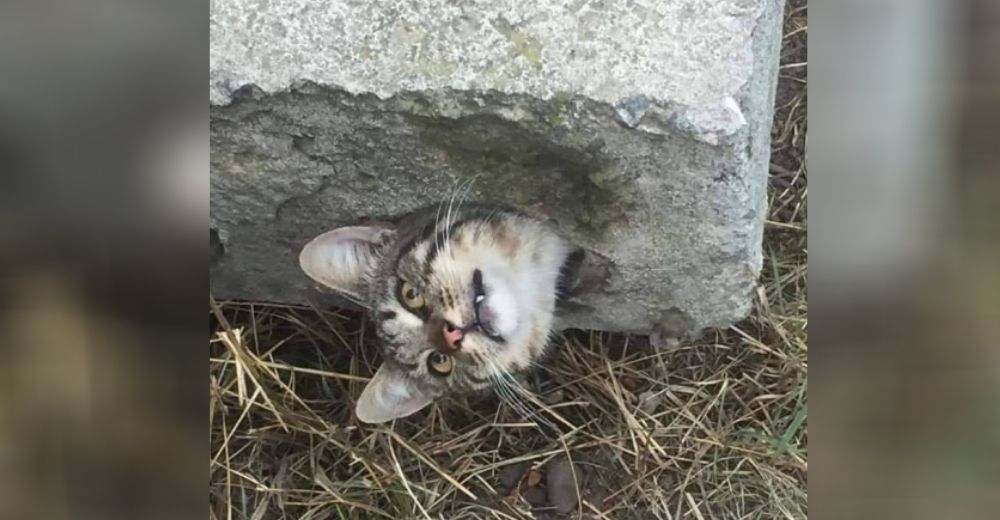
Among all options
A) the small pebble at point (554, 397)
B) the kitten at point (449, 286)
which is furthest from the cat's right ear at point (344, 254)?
the small pebble at point (554, 397)

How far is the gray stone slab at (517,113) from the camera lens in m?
0.65

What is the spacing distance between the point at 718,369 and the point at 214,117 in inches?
25.3

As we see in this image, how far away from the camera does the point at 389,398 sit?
0.98 meters

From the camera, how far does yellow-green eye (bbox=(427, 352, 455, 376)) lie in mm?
919

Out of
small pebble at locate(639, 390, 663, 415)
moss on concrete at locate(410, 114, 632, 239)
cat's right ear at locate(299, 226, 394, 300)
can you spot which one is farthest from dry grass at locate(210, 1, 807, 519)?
moss on concrete at locate(410, 114, 632, 239)

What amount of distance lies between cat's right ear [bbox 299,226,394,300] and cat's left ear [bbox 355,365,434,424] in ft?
0.38

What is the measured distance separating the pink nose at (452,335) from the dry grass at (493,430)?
0.53 ft

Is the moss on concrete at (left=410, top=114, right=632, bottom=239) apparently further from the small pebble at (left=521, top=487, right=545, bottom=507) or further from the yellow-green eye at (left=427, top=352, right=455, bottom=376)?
the small pebble at (left=521, top=487, right=545, bottom=507)

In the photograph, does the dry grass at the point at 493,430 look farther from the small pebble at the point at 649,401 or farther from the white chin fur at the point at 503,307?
the white chin fur at the point at 503,307
